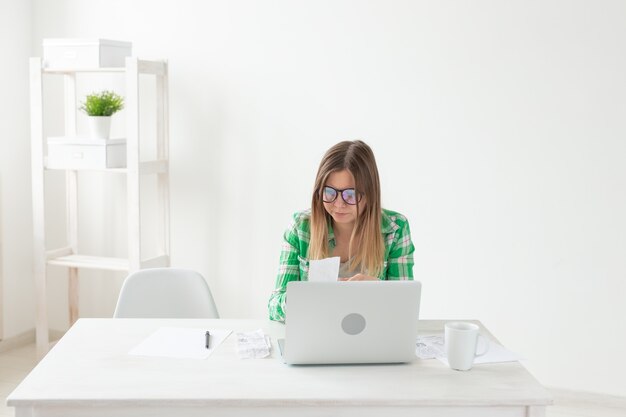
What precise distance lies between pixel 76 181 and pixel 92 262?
0.50m

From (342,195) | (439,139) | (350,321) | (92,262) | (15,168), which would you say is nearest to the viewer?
(350,321)

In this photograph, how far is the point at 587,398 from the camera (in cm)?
368

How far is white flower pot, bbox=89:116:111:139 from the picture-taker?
13.1 feet

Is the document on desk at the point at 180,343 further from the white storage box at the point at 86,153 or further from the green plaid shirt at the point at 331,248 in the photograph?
the white storage box at the point at 86,153

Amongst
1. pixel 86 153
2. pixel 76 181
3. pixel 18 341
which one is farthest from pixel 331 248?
pixel 18 341

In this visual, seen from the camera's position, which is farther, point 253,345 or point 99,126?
point 99,126

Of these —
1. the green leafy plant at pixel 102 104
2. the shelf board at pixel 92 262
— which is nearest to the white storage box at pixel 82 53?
the green leafy plant at pixel 102 104

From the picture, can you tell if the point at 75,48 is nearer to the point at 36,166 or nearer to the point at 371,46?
the point at 36,166

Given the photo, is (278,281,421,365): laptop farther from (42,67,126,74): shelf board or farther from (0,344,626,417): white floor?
(42,67,126,74): shelf board

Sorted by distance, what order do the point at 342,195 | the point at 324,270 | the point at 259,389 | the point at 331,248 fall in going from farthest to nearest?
1. the point at 331,248
2. the point at 342,195
3. the point at 324,270
4. the point at 259,389

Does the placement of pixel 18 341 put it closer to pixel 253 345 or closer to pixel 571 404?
pixel 253 345

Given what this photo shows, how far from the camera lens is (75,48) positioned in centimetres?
396

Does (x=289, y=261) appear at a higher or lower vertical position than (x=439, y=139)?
lower

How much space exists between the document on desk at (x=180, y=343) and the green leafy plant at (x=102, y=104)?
6.49 feet
